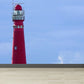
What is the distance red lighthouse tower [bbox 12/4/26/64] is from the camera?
18.5 feet

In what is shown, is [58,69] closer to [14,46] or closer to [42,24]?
[42,24]

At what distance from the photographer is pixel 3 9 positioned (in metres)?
4.64

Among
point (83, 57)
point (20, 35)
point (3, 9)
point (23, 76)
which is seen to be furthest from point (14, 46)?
point (23, 76)

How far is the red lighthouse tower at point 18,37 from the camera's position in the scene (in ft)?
18.5

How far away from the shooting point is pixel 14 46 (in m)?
5.74

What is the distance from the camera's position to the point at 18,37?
5.62 meters

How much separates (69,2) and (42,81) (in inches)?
99.1

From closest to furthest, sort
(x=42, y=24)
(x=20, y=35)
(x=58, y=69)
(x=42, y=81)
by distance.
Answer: (x=42, y=81) < (x=58, y=69) < (x=42, y=24) < (x=20, y=35)

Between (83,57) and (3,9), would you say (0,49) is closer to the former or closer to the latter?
(3,9)

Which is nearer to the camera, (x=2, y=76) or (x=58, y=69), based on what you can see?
(x=2, y=76)

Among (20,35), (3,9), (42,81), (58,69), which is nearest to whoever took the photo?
(42,81)

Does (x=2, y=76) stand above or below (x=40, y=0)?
below

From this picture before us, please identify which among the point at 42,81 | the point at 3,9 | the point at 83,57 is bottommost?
the point at 83,57

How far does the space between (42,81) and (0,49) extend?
2441mm
